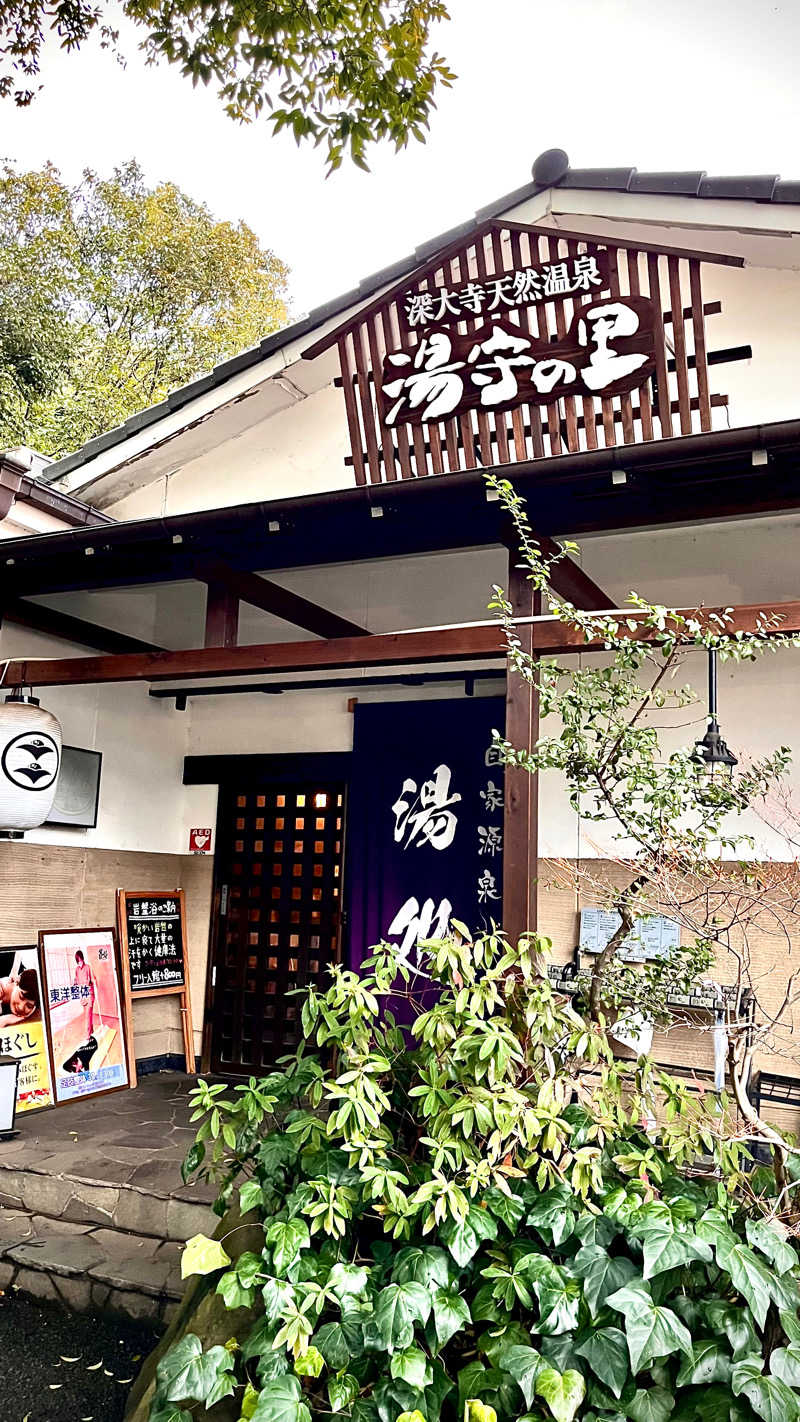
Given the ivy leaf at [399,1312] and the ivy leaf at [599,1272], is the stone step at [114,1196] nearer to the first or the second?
the ivy leaf at [399,1312]

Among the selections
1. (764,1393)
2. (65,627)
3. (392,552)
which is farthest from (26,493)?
(764,1393)

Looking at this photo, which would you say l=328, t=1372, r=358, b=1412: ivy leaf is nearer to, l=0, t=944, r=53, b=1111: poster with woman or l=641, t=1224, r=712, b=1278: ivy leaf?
l=641, t=1224, r=712, b=1278: ivy leaf

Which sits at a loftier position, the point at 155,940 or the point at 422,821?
the point at 422,821

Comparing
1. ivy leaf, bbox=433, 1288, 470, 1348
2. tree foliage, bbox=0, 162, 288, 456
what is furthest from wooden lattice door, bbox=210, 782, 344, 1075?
tree foliage, bbox=0, 162, 288, 456

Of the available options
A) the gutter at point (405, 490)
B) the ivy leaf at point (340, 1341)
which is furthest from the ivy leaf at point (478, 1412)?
the gutter at point (405, 490)

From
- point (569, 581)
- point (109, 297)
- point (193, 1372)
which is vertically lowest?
point (193, 1372)

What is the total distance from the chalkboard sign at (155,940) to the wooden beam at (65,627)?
1873mm

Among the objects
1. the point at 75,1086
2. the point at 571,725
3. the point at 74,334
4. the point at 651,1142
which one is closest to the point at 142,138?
the point at 74,334

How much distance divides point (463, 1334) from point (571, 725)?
200 cm

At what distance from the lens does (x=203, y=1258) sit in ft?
10.4

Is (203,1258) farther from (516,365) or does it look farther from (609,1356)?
(516,365)

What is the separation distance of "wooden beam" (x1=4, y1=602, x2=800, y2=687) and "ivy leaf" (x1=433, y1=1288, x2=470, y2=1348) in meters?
2.29

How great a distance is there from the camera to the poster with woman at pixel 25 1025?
5.93 metres

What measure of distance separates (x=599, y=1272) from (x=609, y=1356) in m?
0.21
